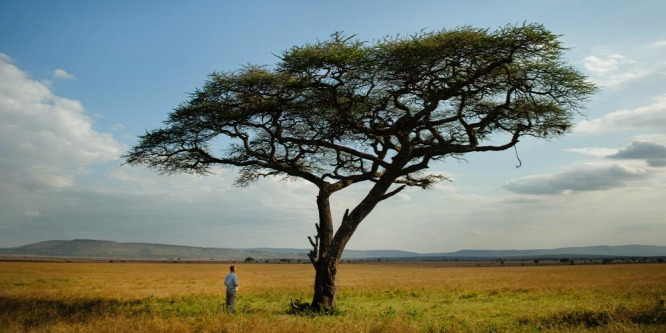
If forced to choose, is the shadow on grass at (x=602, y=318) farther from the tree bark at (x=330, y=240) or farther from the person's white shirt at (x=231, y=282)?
the person's white shirt at (x=231, y=282)

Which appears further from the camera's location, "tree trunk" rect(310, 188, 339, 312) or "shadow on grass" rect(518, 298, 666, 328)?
"tree trunk" rect(310, 188, 339, 312)

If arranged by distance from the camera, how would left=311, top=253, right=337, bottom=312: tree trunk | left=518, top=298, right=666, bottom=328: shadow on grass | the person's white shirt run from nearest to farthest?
1. left=518, top=298, right=666, bottom=328: shadow on grass
2. the person's white shirt
3. left=311, top=253, right=337, bottom=312: tree trunk

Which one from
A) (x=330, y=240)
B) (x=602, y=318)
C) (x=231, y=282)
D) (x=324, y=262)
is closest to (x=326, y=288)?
(x=324, y=262)

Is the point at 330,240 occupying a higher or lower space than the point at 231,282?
higher

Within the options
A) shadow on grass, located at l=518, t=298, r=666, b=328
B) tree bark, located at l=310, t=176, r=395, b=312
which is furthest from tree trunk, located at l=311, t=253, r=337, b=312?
shadow on grass, located at l=518, t=298, r=666, b=328

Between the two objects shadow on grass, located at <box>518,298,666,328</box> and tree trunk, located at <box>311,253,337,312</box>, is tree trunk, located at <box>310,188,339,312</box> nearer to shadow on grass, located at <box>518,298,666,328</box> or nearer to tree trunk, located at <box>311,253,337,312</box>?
tree trunk, located at <box>311,253,337,312</box>

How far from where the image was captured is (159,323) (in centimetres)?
1261

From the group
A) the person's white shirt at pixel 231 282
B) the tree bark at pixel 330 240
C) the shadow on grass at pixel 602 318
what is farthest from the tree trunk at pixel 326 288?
the shadow on grass at pixel 602 318

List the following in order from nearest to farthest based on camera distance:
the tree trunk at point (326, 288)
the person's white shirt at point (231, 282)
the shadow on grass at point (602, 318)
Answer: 1. the shadow on grass at point (602, 318)
2. the person's white shirt at point (231, 282)
3. the tree trunk at point (326, 288)

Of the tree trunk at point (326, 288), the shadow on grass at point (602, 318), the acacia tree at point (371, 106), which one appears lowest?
the shadow on grass at point (602, 318)

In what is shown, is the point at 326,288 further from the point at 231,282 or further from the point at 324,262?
the point at 231,282

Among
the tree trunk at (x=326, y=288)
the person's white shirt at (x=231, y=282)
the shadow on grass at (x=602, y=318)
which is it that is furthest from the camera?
the tree trunk at (x=326, y=288)

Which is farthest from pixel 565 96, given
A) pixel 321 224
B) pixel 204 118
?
pixel 204 118

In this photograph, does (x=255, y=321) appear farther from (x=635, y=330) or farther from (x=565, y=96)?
(x=565, y=96)
